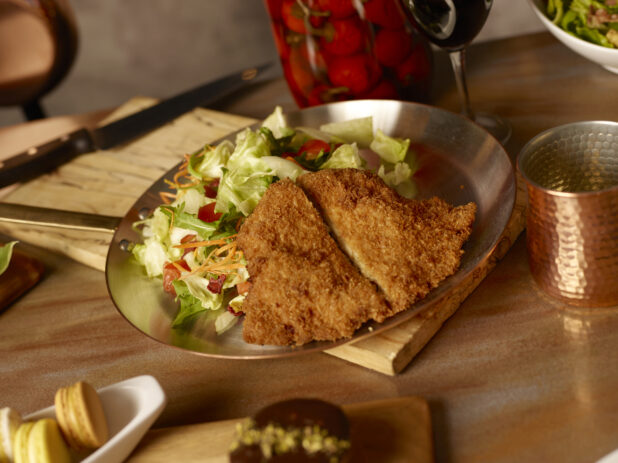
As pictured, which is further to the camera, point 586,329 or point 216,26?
point 216,26

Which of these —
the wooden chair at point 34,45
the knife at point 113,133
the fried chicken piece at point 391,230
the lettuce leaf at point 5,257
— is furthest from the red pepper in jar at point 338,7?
the wooden chair at point 34,45

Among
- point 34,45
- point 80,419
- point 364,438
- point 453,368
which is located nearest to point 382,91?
point 453,368

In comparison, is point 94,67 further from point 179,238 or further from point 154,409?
point 154,409

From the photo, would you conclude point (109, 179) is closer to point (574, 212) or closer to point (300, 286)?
point (300, 286)

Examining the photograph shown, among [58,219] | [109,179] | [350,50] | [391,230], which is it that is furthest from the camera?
[109,179]

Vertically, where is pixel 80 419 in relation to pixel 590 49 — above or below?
below

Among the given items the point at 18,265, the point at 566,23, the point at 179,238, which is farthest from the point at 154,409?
the point at 566,23
